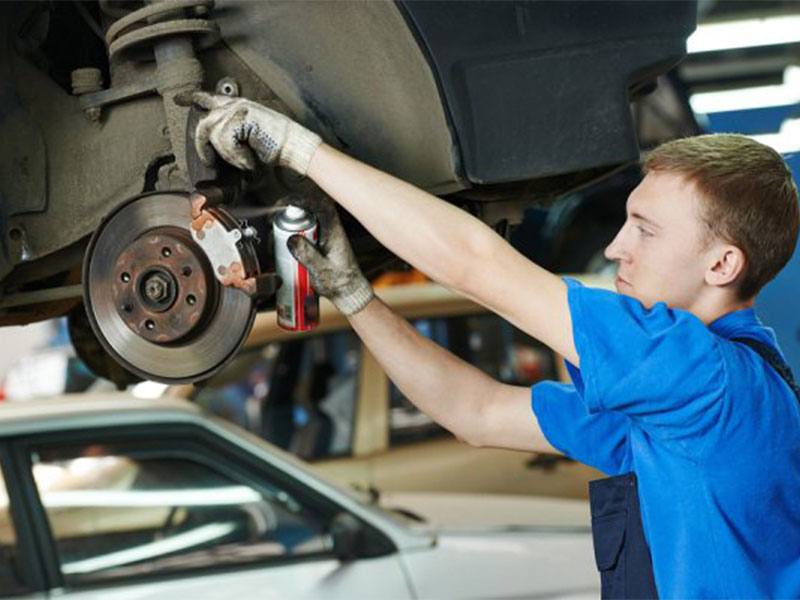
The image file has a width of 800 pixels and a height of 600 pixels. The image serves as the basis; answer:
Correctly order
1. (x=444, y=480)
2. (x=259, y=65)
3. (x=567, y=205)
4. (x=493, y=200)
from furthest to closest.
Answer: (x=567, y=205) < (x=444, y=480) < (x=493, y=200) < (x=259, y=65)

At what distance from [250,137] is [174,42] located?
236mm

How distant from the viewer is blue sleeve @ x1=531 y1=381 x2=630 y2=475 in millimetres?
2045

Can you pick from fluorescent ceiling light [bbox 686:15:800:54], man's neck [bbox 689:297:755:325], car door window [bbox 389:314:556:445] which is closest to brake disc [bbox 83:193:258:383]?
man's neck [bbox 689:297:755:325]

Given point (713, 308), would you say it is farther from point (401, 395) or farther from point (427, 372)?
point (401, 395)

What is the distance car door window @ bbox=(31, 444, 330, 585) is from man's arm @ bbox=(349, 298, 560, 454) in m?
1.35

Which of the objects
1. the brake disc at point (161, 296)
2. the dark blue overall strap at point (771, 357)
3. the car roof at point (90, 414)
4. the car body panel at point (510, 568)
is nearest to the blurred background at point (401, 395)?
the car roof at point (90, 414)

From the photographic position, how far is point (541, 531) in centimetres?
372

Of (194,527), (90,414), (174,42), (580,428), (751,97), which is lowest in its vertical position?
(194,527)

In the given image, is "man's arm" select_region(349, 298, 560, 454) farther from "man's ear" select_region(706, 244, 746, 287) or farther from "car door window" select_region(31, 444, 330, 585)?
"car door window" select_region(31, 444, 330, 585)

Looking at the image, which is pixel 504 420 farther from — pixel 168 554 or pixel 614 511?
pixel 168 554

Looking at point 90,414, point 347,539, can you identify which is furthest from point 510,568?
point 90,414

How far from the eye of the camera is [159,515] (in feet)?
11.6

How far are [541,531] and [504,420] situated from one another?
1594mm

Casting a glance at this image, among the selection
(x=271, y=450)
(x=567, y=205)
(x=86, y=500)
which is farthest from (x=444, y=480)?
(x=567, y=205)
